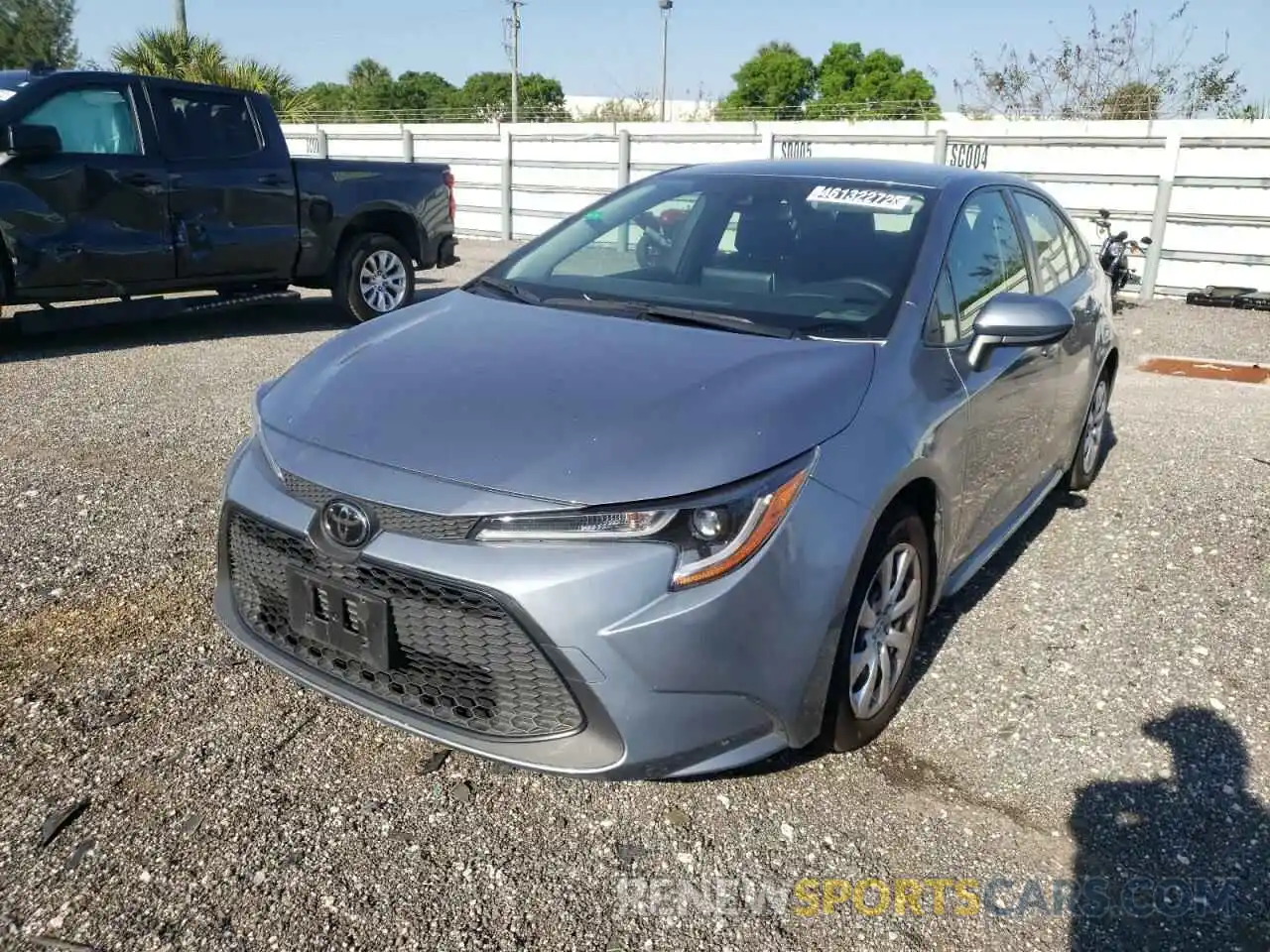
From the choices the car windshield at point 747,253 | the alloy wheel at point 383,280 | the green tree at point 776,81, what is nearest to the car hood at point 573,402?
the car windshield at point 747,253

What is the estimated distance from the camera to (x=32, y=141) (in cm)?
649

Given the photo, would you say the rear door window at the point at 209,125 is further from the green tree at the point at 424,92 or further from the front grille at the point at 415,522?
the green tree at the point at 424,92

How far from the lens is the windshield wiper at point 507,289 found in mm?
3346

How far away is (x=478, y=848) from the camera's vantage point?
2.38 metres

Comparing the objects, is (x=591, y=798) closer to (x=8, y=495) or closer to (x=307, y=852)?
(x=307, y=852)

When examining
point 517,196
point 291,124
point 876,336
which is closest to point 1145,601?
point 876,336

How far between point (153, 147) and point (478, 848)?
6.60m

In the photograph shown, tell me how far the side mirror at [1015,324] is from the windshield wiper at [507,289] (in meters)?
1.40

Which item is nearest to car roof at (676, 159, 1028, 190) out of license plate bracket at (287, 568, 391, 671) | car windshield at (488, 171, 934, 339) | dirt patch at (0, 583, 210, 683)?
car windshield at (488, 171, 934, 339)

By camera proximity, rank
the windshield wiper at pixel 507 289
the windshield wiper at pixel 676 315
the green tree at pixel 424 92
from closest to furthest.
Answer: the windshield wiper at pixel 676 315 < the windshield wiper at pixel 507 289 < the green tree at pixel 424 92

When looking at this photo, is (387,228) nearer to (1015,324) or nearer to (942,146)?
(1015,324)

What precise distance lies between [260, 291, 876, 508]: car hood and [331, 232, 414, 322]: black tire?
5981 millimetres

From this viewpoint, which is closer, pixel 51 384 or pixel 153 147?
pixel 51 384

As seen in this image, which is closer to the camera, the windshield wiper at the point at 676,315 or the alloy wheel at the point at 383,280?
the windshield wiper at the point at 676,315
